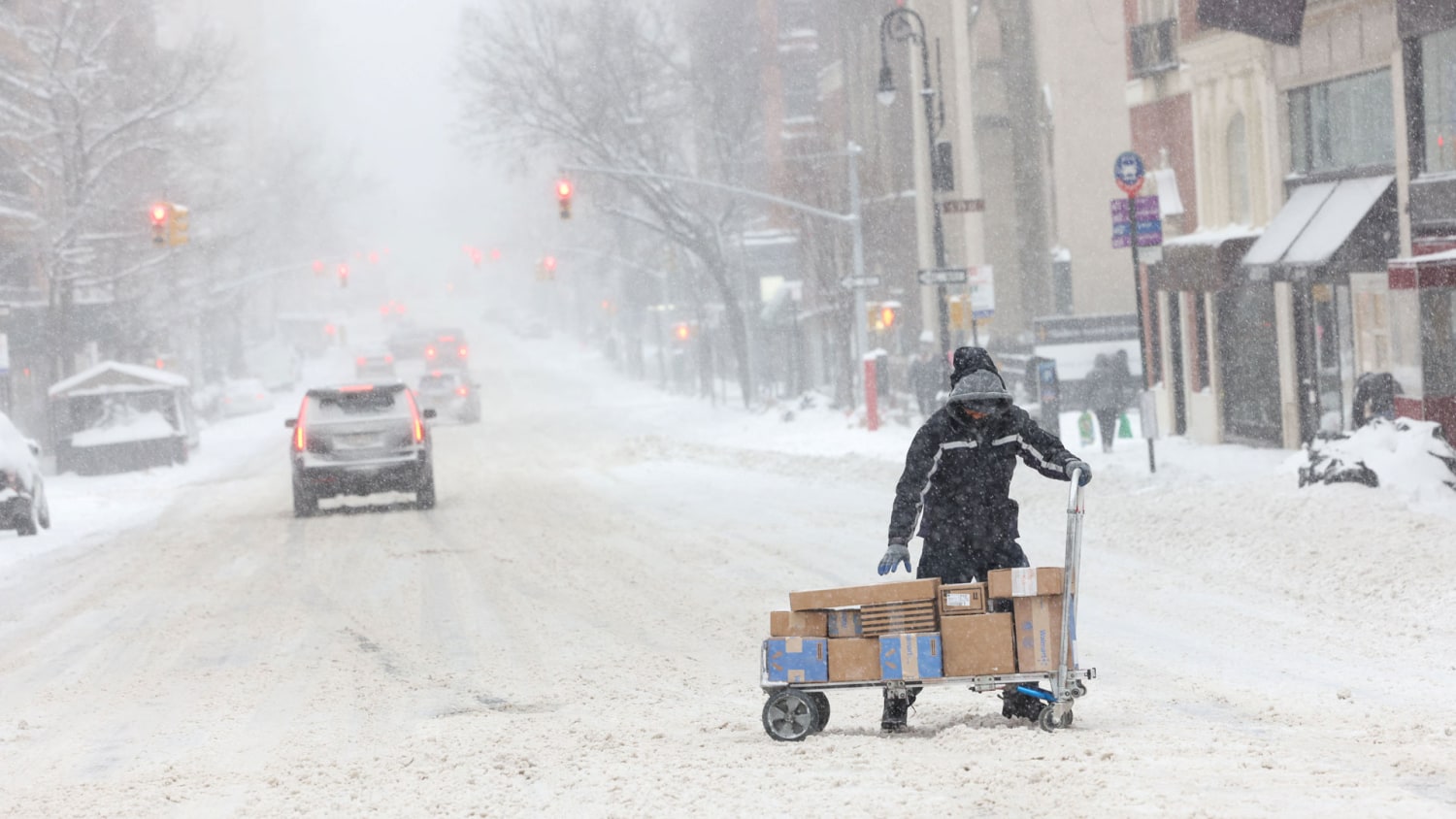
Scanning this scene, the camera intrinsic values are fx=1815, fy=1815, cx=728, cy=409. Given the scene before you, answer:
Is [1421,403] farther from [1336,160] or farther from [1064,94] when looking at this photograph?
[1064,94]

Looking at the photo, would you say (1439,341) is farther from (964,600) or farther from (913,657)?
(913,657)

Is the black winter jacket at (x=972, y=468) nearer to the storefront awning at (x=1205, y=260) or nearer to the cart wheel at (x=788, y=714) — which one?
the cart wheel at (x=788, y=714)

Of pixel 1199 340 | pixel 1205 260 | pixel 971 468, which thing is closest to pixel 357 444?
pixel 1205 260

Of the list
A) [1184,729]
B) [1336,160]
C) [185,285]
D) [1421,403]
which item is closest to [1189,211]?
[1336,160]

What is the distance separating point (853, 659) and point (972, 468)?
1016 mm

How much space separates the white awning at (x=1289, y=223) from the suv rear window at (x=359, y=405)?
469 inches

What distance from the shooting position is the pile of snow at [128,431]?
39.2 metres

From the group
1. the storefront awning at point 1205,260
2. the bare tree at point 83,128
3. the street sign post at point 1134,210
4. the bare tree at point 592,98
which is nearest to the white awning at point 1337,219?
the storefront awning at point 1205,260

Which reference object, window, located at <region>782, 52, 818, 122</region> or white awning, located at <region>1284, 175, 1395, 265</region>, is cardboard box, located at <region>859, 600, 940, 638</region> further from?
window, located at <region>782, 52, 818, 122</region>

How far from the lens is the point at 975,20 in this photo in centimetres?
4747

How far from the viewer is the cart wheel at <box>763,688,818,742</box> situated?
323 inches

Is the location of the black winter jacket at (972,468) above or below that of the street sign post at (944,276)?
below

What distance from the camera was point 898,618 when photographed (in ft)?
26.9

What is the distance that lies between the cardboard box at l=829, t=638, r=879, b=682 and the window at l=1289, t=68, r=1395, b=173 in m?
17.2
